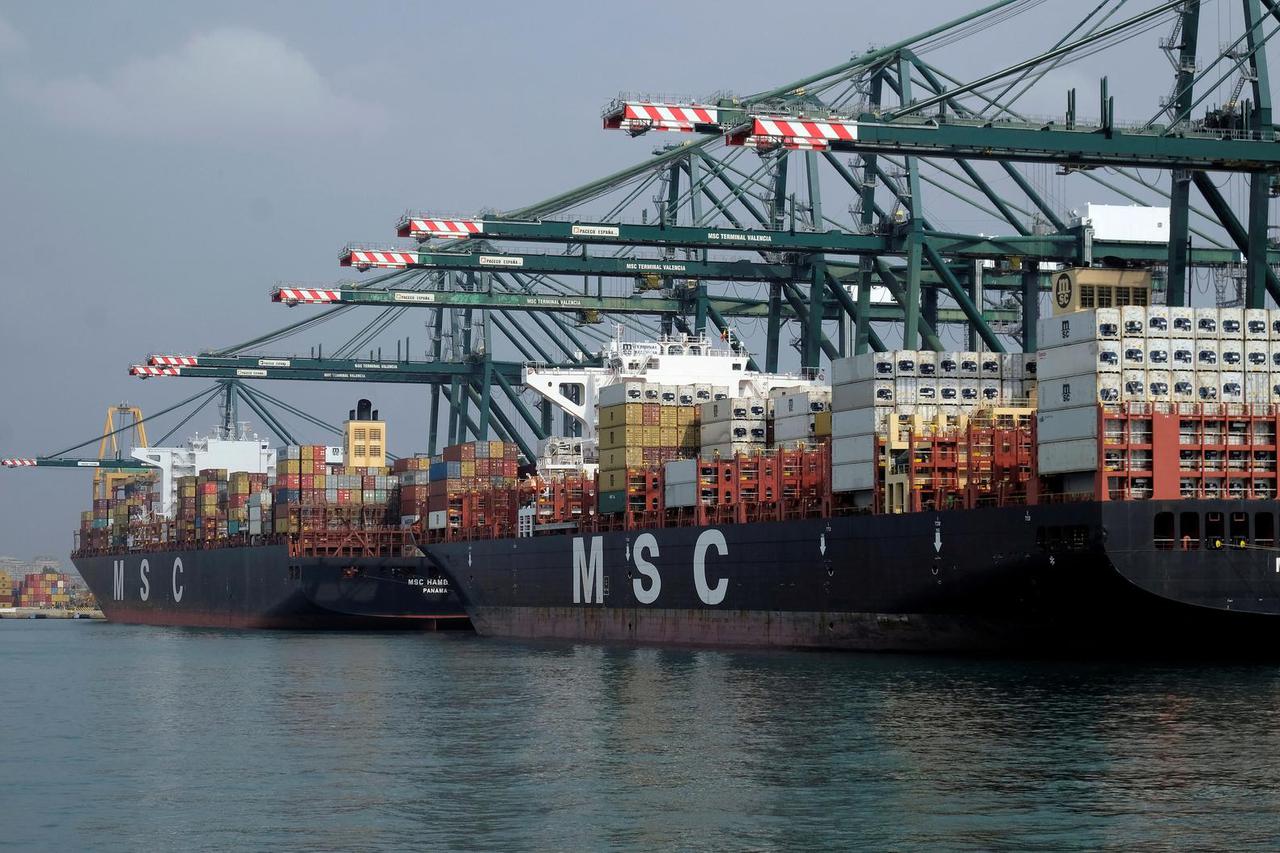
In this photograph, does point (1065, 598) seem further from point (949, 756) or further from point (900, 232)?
point (900, 232)

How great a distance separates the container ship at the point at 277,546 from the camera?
7694 cm

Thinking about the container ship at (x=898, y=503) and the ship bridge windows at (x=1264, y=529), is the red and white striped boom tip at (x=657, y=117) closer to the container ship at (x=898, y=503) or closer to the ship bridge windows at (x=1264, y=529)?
the container ship at (x=898, y=503)

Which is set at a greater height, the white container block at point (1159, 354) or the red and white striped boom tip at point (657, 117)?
the red and white striped boom tip at point (657, 117)

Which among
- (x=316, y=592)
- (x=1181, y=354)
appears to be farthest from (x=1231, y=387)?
(x=316, y=592)

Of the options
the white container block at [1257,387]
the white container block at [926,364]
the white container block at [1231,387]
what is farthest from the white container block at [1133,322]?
the white container block at [926,364]

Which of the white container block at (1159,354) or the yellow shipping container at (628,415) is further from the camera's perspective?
the yellow shipping container at (628,415)

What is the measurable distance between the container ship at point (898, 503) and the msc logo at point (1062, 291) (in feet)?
1.69

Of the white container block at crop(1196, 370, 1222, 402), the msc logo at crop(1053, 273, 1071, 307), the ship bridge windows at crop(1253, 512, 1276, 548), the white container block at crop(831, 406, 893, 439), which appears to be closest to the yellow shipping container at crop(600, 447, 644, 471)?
the white container block at crop(831, 406, 893, 439)

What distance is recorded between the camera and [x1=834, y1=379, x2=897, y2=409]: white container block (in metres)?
47.6

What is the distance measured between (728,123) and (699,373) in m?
21.3

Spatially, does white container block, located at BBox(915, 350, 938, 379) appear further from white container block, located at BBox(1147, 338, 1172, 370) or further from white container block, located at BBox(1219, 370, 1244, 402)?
white container block, located at BBox(1219, 370, 1244, 402)

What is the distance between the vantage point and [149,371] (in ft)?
271

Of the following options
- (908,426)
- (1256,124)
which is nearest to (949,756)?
(908,426)

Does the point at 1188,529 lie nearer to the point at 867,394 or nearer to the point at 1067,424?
the point at 1067,424
